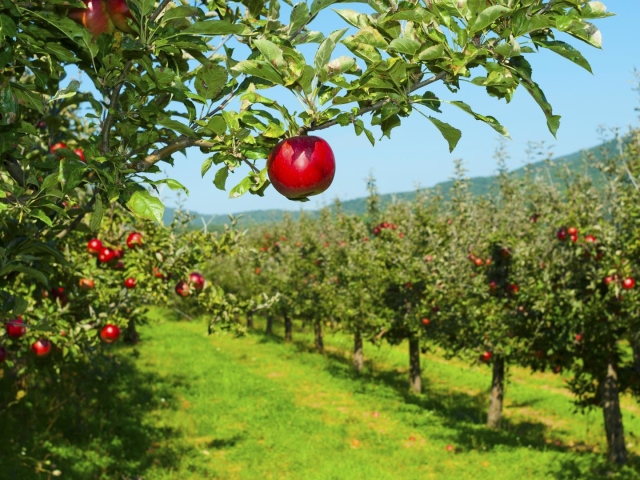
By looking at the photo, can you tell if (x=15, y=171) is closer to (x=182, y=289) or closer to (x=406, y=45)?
(x=406, y=45)

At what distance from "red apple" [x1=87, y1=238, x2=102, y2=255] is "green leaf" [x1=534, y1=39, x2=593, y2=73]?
17.3ft

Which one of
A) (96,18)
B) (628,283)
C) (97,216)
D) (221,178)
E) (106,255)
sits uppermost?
(96,18)

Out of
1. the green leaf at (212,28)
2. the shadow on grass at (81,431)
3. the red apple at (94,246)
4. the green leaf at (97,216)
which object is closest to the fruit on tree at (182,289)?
the red apple at (94,246)

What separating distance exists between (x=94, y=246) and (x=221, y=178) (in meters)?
4.37

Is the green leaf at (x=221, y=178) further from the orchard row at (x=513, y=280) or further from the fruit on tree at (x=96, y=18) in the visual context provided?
the orchard row at (x=513, y=280)

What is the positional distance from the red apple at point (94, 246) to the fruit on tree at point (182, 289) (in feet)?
3.23

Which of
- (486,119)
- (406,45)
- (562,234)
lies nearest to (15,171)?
(406,45)

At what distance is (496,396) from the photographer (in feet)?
45.0

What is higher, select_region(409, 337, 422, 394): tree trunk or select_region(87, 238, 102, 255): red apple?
select_region(87, 238, 102, 255): red apple

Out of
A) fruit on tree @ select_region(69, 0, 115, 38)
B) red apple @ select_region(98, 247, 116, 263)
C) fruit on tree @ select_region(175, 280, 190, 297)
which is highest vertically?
fruit on tree @ select_region(69, 0, 115, 38)

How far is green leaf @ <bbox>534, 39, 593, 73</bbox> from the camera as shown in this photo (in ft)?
5.32

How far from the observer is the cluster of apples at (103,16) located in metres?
2.12

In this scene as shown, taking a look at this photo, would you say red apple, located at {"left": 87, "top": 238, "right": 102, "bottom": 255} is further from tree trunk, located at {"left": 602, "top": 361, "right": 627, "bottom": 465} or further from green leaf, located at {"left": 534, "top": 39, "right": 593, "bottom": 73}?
tree trunk, located at {"left": 602, "top": 361, "right": 627, "bottom": 465}

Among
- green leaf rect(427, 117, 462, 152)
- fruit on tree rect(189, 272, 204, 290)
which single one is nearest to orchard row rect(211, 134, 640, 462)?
fruit on tree rect(189, 272, 204, 290)
